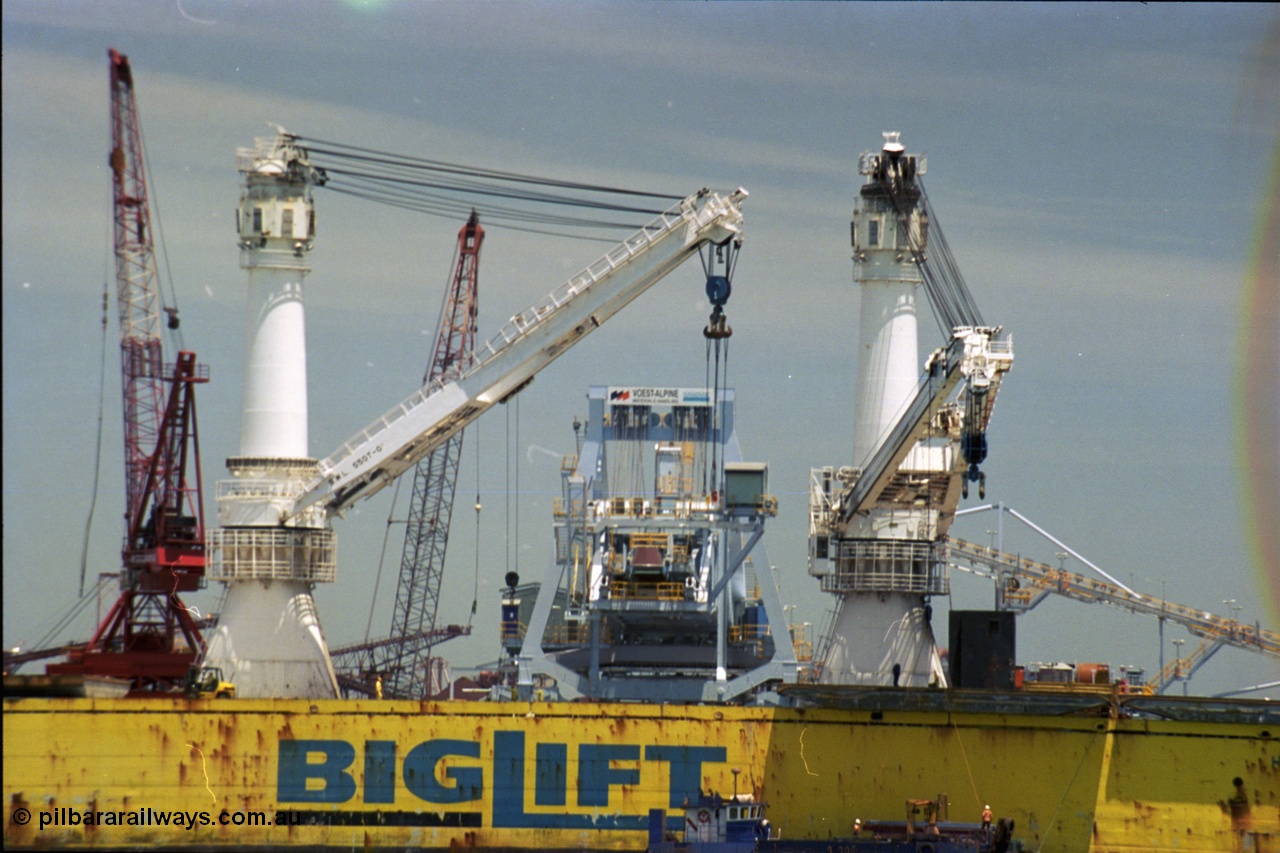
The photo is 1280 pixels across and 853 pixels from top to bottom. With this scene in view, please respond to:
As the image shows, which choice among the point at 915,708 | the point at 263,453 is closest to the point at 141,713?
the point at 263,453

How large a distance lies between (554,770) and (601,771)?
5.00 feet

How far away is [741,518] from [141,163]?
29343mm

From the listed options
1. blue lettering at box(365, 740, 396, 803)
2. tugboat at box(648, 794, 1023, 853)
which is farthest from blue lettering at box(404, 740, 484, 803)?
tugboat at box(648, 794, 1023, 853)

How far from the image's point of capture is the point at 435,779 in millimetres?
52719

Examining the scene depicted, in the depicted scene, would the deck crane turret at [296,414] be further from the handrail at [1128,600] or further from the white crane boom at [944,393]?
the handrail at [1128,600]

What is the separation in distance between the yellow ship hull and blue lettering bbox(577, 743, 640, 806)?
0.05 metres

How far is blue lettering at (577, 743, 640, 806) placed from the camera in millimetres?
52656

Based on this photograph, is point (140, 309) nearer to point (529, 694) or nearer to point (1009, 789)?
point (529, 694)

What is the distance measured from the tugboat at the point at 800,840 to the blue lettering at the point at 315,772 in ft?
33.4

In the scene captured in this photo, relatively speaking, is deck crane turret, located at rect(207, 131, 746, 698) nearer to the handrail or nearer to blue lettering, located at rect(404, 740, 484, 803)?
blue lettering, located at rect(404, 740, 484, 803)

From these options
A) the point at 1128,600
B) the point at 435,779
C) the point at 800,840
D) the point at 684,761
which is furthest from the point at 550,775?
the point at 1128,600

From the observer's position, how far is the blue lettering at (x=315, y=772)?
172 ft

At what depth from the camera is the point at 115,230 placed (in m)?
68.0

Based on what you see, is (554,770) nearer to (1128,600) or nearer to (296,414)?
(296,414)
